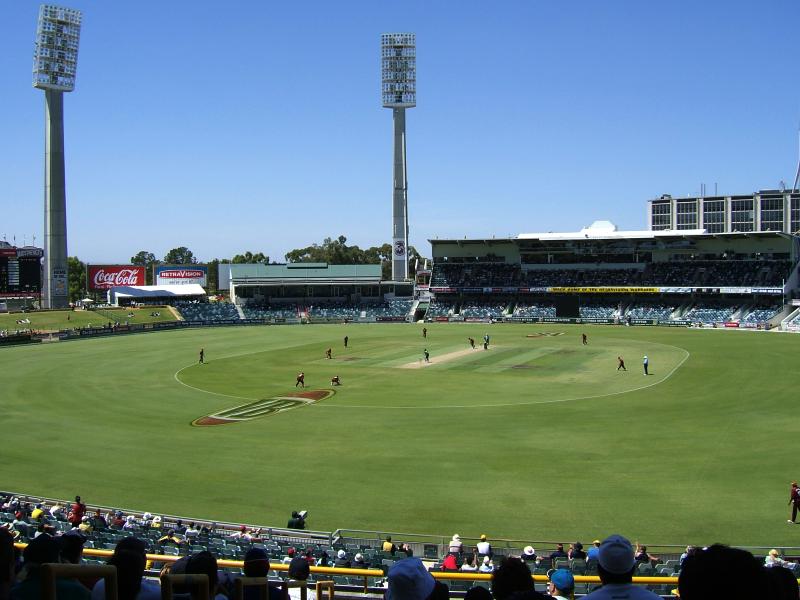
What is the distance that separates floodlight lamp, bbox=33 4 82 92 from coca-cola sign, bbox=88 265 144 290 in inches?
1183

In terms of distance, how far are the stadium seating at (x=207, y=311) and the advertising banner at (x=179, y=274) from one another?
970cm

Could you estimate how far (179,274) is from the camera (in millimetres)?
118250

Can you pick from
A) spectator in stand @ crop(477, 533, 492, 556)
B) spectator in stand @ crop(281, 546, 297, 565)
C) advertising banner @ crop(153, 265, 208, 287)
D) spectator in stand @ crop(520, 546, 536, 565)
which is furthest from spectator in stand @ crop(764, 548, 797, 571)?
advertising banner @ crop(153, 265, 208, 287)

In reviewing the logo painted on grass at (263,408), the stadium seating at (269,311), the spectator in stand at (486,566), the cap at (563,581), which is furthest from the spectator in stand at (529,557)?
the stadium seating at (269,311)

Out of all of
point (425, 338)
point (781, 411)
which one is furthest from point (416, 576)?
point (425, 338)

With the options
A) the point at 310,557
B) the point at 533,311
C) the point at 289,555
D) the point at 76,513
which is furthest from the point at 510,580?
the point at 533,311

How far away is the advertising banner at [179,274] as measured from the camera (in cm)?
11669

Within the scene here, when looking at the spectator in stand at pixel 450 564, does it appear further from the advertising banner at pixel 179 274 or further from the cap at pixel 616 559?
the advertising banner at pixel 179 274

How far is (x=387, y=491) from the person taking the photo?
917 inches

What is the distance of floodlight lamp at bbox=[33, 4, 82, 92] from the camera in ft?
300

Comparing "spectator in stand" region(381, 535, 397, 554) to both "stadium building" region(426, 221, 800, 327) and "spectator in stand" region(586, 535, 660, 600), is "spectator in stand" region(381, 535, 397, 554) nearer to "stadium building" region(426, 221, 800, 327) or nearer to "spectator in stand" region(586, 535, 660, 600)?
"spectator in stand" region(586, 535, 660, 600)

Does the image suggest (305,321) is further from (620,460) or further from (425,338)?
(620,460)

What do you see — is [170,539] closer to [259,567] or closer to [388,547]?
[388,547]

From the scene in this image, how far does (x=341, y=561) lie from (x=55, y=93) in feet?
312
